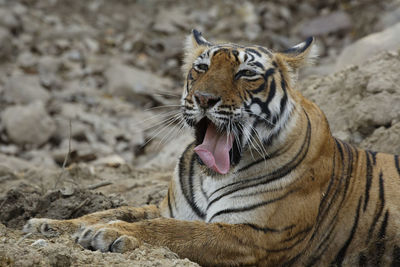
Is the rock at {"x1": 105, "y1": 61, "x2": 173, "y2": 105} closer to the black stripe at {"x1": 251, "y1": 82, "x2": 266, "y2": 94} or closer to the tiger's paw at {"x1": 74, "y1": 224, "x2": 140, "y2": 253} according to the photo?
the black stripe at {"x1": 251, "y1": 82, "x2": 266, "y2": 94}

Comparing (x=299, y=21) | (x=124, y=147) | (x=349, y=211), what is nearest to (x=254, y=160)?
(x=349, y=211)

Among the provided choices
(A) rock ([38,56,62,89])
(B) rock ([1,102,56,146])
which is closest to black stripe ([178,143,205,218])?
(B) rock ([1,102,56,146])

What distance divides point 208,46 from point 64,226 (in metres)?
1.62

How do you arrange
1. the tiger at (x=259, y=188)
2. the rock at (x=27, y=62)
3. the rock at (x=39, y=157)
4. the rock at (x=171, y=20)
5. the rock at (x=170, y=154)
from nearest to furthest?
the tiger at (x=259, y=188)
the rock at (x=170, y=154)
the rock at (x=39, y=157)
the rock at (x=27, y=62)
the rock at (x=171, y=20)

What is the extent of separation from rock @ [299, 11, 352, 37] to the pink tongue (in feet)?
30.7

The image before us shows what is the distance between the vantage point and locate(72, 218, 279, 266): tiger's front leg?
3.58m

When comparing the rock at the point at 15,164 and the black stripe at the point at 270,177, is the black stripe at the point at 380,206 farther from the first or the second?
the rock at the point at 15,164

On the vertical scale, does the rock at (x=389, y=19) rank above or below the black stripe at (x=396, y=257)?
above

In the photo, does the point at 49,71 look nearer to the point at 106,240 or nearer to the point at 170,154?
the point at 170,154

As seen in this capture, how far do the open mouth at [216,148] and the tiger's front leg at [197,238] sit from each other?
0.37m

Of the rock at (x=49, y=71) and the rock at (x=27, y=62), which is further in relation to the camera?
the rock at (x=27, y=62)

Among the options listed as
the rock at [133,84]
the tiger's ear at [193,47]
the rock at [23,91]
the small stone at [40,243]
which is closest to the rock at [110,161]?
the rock at [23,91]

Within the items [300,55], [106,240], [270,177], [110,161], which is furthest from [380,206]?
[110,161]

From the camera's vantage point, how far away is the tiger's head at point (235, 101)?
3.81m
